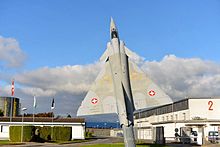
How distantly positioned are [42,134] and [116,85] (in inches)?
1166

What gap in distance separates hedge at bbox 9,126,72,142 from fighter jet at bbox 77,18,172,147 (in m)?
23.5

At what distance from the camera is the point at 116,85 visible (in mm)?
23562

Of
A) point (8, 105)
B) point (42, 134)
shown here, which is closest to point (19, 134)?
point (42, 134)

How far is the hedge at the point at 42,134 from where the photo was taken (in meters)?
46.7

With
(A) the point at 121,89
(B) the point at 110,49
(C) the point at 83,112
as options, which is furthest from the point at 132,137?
(B) the point at 110,49

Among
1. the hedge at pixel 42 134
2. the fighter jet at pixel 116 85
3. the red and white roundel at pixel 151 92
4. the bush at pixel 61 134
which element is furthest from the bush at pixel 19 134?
the red and white roundel at pixel 151 92

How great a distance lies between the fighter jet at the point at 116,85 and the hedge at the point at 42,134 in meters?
23.5

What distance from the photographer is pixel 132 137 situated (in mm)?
22562

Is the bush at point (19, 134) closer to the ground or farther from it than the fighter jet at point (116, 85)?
closer to the ground

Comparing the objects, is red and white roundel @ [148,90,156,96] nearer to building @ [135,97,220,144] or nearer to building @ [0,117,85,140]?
building @ [135,97,220,144]

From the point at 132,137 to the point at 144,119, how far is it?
8141 centimetres

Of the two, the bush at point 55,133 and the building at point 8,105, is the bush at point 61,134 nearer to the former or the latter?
the bush at point 55,133

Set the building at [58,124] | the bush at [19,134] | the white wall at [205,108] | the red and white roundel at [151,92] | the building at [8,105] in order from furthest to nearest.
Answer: the building at [8,105], the white wall at [205,108], the building at [58,124], the bush at [19,134], the red and white roundel at [151,92]

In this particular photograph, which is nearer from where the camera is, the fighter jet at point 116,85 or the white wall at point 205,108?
the fighter jet at point 116,85
